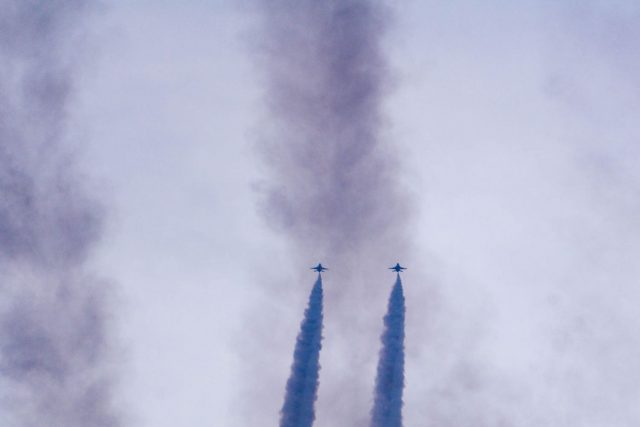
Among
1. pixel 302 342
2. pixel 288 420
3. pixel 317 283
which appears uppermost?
pixel 317 283

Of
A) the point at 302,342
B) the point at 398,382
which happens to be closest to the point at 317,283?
the point at 302,342

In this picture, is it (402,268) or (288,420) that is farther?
(402,268)

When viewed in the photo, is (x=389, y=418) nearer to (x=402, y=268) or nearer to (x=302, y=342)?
(x=302, y=342)
